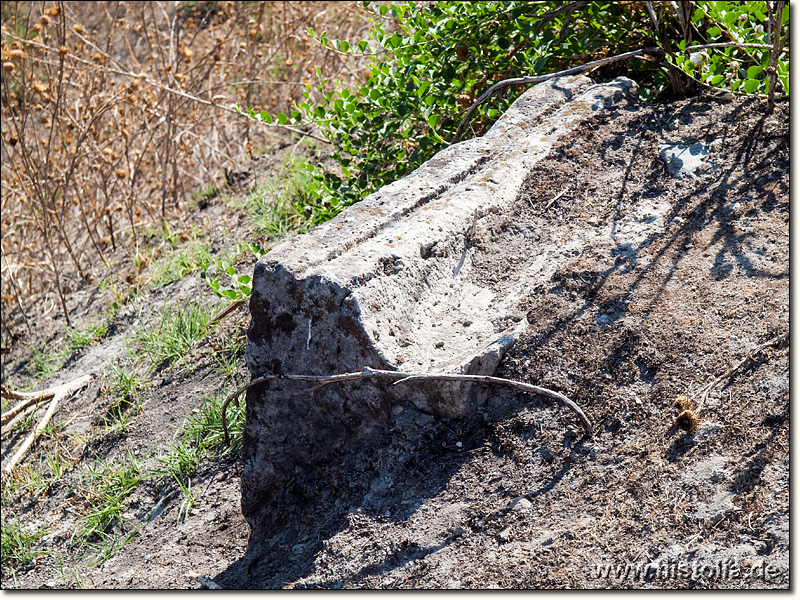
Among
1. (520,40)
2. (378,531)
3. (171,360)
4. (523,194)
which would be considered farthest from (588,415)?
(171,360)

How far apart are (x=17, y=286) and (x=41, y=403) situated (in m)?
A: 1.37

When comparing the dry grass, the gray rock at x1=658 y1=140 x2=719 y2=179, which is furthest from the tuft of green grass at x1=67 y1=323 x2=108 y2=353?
the gray rock at x1=658 y1=140 x2=719 y2=179

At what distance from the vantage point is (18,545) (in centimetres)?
271

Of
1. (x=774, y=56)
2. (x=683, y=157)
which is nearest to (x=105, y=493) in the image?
(x=683, y=157)

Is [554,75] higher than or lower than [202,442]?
higher

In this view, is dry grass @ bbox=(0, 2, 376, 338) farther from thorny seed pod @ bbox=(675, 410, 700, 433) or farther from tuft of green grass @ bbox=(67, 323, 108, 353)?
thorny seed pod @ bbox=(675, 410, 700, 433)

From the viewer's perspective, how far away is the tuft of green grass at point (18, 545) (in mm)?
2662

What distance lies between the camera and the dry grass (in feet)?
13.2

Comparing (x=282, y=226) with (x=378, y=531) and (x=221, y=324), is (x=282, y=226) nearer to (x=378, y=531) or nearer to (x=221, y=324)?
(x=221, y=324)

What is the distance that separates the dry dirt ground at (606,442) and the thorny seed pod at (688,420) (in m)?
0.02

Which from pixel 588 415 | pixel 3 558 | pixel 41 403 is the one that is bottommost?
pixel 3 558

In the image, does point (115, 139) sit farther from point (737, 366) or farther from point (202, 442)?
point (737, 366)

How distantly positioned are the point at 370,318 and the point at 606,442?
0.68 meters

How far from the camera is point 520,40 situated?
2.88m
